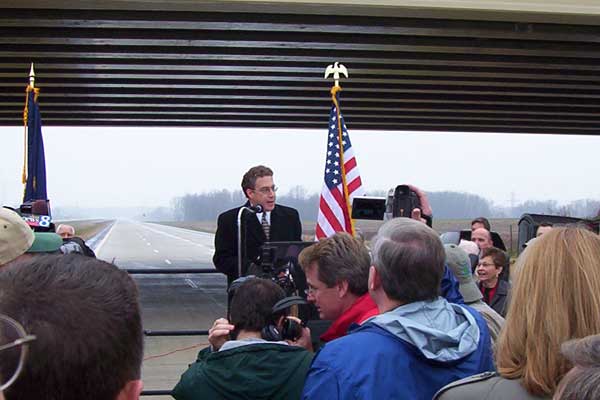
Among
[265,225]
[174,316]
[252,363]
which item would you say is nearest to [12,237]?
[252,363]

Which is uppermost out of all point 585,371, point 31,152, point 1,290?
point 31,152

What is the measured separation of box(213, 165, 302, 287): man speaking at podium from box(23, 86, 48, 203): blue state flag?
8.95ft

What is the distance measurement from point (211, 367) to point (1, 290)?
65.5 inches

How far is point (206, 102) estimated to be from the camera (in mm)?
19000

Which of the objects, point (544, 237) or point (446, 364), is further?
point (446, 364)

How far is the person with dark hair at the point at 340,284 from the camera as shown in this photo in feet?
10.6

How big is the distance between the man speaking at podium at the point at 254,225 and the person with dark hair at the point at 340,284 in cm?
223

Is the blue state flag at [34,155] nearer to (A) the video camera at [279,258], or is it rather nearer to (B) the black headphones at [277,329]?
(A) the video camera at [279,258]

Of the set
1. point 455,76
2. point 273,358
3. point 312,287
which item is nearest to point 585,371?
point 273,358

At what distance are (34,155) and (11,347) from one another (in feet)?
23.5

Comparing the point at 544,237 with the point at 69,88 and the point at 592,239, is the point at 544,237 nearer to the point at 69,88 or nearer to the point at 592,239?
the point at 592,239

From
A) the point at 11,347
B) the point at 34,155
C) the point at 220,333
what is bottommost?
the point at 220,333

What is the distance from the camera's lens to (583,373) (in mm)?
1277

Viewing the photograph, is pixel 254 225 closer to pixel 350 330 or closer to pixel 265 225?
pixel 265 225
